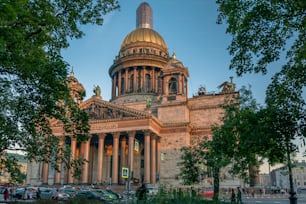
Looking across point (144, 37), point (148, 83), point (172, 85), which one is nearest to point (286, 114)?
point (172, 85)

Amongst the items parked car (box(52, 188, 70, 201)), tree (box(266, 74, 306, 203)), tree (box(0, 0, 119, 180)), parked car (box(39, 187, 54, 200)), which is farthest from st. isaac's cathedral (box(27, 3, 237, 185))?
tree (box(266, 74, 306, 203))

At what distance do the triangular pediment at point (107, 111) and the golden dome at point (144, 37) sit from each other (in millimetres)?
26978

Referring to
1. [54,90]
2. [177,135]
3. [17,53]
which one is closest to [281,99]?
[54,90]

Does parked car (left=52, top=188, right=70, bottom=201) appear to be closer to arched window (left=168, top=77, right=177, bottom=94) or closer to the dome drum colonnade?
the dome drum colonnade

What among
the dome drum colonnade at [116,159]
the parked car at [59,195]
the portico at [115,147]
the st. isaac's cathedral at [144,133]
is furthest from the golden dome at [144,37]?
the parked car at [59,195]

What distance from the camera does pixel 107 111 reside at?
48.6m

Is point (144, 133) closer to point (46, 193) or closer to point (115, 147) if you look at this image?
point (115, 147)

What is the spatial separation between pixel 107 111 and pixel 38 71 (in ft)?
125

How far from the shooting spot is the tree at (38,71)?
10.4 meters

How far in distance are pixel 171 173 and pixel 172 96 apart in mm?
13154

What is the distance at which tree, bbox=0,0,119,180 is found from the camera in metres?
10.4

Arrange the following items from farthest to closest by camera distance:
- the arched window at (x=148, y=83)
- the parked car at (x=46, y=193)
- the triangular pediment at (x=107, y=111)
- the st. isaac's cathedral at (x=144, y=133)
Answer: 1. the arched window at (x=148, y=83)
2. the triangular pediment at (x=107, y=111)
3. the st. isaac's cathedral at (x=144, y=133)
4. the parked car at (x=46, y=193)

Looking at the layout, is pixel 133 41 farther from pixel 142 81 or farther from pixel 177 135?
pixel 177 135

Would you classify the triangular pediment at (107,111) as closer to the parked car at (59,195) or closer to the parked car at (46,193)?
the parked car at (46,193)
